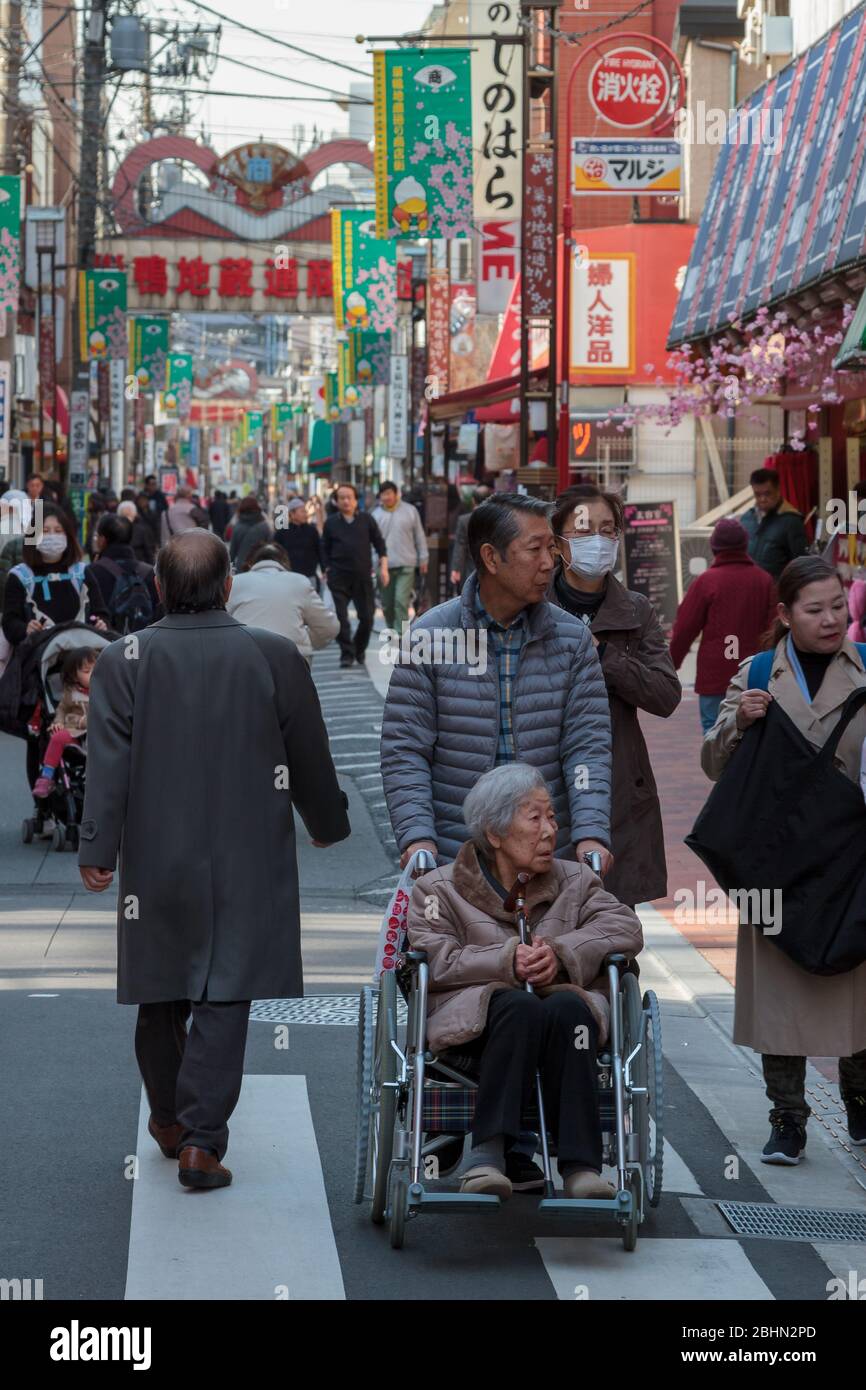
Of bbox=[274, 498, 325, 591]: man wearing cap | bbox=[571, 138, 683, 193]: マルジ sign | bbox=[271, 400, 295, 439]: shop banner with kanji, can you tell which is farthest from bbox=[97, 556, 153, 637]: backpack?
bbox=[271, 400, 295, 439]: shop banner with kanji

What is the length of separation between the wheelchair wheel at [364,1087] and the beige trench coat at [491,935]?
0.31m

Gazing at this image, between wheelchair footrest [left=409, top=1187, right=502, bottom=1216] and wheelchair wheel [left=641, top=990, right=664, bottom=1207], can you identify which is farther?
wheelchair wheel [left=641, top=990, right=664, bottom=1207]

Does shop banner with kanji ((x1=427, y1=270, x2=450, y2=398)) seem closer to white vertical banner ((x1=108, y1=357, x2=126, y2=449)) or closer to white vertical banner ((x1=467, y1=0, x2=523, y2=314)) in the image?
white vertical banner ((x1=467, y1=0, x2=523, y2=314))

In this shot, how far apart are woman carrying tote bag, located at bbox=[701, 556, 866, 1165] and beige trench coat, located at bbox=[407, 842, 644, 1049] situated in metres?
0.89

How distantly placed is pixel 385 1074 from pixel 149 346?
147 feet

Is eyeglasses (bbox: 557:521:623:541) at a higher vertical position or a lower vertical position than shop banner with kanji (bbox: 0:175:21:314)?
lower

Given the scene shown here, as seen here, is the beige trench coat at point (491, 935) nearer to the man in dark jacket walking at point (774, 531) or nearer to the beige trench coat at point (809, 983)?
the beige trench coat at point (809, 983)

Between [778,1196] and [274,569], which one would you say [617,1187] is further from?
[274,569]

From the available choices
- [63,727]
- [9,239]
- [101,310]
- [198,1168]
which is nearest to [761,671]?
[198,1168]

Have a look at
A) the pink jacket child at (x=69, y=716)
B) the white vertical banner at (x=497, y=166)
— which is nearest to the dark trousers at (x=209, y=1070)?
the pink jacket child at (x=69, y=716)

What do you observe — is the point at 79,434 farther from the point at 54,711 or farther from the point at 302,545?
the point at 54,711

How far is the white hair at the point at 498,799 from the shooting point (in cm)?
552

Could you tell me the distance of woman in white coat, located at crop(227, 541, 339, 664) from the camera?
11.8 m
